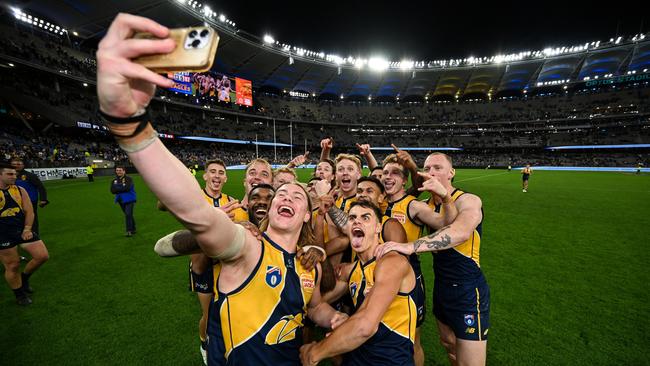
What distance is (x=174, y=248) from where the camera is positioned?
7.08 feet

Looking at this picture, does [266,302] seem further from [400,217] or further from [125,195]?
[125,195]

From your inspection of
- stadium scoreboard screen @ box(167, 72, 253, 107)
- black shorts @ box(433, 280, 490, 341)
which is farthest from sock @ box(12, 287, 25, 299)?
stadium scoreboard screen @ box(167, 72, 253, 107)

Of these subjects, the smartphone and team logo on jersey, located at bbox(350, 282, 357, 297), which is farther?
team logo on jersey, located at bbox(350, 282, 357, 297)

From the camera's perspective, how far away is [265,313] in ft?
6.92

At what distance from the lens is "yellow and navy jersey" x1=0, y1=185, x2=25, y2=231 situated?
489 cm

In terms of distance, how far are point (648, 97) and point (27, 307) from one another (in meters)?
93.9

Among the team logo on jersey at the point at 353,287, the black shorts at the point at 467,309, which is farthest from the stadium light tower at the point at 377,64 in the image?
the team logo on jersey at the point at 353,287

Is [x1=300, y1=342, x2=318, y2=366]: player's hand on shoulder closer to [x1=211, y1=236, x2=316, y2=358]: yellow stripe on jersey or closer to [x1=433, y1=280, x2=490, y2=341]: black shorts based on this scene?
[x1=211, y1=236, x2=316, y2=358]: yellow stripe on jersey

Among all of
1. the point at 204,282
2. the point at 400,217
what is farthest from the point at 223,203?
the point at 400,217

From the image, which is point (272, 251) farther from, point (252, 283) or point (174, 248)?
point (174, 248)

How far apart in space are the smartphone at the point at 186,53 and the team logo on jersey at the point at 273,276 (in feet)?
5.00

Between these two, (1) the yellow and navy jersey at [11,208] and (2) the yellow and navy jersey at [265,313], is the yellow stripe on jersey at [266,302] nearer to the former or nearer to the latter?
(2) the yellow and navy jersey at [265,313]

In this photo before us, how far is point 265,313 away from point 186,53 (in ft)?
6.02

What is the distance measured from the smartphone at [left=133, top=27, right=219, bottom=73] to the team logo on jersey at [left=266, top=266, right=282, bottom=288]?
1525 millimetres
